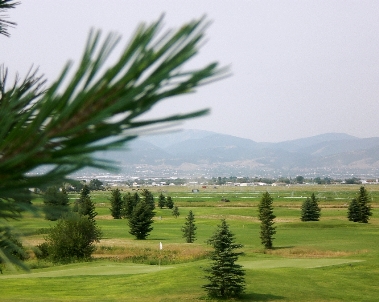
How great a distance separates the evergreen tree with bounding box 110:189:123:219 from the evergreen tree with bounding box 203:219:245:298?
152 ft

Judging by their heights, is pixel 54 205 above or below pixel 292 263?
above

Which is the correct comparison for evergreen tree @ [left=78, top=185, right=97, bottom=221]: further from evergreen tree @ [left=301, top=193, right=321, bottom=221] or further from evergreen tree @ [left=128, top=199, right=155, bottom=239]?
evergreen tree @ [left=301, top=193, right=321, bottom=221]

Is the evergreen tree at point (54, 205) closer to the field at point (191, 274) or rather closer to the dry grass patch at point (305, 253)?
the field at point (191, 274)

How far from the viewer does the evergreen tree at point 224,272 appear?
15953 millimetres

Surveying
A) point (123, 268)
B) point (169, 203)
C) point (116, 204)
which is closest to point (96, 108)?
point (123, 268)

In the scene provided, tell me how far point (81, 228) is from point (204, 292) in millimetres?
15018

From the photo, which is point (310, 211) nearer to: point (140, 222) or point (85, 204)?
point (140, 222)

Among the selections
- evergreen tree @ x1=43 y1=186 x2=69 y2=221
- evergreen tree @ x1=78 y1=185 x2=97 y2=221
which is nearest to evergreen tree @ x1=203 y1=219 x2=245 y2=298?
evergreen tree @ x1=78 y1=185 x2=97 y2=221

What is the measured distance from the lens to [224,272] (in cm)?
1630

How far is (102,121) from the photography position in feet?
1.74

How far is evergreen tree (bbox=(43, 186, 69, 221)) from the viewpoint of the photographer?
62cm

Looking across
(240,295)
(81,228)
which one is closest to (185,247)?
(81,228)

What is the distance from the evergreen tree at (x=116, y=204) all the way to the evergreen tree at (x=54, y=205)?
205 feet

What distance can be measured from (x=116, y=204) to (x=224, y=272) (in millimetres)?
48498
